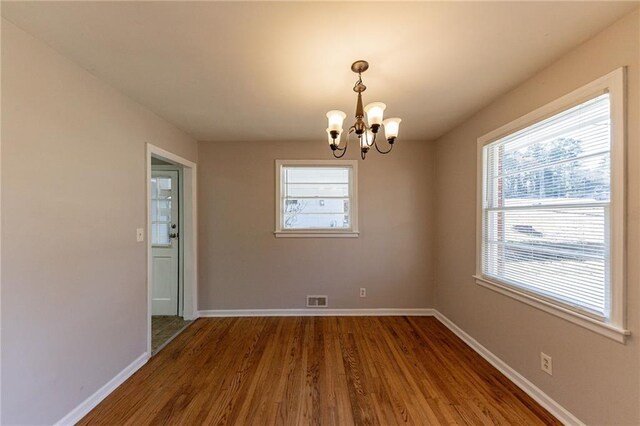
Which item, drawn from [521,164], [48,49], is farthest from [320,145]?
[48,49]

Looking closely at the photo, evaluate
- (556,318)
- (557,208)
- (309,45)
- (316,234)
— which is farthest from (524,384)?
(309,45)

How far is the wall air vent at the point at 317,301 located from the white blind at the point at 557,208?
1.98m

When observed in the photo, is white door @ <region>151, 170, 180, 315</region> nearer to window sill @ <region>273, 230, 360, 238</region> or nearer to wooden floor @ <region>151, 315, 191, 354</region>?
wooden floor @ <region>151, 315, 191, 354</region>

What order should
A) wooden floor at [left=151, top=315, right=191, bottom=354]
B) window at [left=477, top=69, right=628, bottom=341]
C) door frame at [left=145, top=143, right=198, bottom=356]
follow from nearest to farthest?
window at [left=477, top=69, right=628, bottom=341] < wooden floor at [left=151, top=315, right=191, bottom=354] < door frame at [left=145, top=143, right=198, bottom=356]

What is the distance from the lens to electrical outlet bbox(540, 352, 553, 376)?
5.70ft

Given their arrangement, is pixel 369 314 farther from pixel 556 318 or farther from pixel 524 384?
pixel 556 318

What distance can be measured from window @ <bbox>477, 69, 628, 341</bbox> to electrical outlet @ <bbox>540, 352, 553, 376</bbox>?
0.36m

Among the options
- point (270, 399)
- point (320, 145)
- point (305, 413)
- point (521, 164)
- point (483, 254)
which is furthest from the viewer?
point (320, 145)

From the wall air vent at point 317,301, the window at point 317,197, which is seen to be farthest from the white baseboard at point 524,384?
the window at point 317,197

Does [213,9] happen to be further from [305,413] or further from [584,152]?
[305,413]

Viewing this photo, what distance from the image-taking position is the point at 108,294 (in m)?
1.95

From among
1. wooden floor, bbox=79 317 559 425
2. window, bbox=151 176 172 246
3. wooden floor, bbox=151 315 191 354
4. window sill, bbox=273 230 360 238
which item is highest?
window, bbox=151 176 172 246

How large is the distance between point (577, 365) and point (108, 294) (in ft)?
10.8

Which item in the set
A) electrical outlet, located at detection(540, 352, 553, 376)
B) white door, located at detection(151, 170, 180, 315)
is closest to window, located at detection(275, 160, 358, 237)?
white door, located at detection(151, 170, 180, 315)
